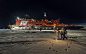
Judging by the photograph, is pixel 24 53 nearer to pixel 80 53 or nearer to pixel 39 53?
pixel 39 53

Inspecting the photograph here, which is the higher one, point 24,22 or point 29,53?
point 24,22

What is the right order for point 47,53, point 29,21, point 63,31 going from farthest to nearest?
point 29,21, point 63,31, point 47,53

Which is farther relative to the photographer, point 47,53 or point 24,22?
point 24,22

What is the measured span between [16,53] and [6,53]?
0.64 meters

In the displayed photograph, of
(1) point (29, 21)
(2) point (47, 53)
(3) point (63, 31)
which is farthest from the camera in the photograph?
(1) point (29, 21)

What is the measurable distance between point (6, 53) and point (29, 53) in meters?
1.49

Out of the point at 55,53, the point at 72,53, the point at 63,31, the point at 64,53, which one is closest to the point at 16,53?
the point at 55,53

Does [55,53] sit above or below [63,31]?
below

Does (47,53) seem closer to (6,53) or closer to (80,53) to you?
(80,53)

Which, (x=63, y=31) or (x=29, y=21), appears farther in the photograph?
(x=29, y=21)

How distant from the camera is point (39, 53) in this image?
465 centimetres

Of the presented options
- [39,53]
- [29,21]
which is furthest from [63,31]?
[29,21]

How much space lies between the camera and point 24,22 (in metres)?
77.1

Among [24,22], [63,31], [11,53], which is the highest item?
[24,22]
